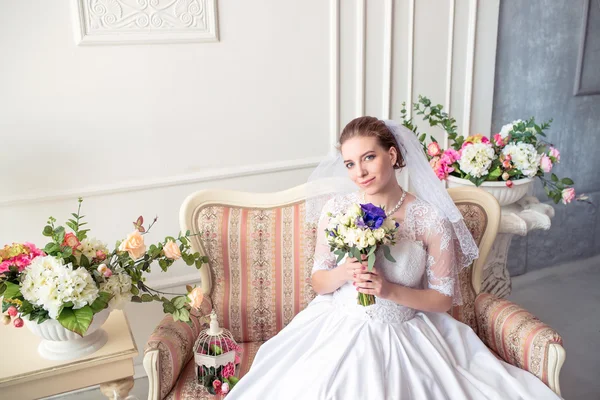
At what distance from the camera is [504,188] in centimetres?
275

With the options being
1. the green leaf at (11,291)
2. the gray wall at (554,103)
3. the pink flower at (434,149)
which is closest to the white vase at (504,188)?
the pink flower at (434,149)

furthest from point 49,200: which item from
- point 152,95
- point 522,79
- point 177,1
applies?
point 522,79

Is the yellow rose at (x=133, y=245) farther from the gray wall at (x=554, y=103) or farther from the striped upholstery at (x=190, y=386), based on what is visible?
the gray wall at (x=554, y=103)

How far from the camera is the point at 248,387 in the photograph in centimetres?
200

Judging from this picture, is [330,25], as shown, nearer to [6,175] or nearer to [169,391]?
[6,175]

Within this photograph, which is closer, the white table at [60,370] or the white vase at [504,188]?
the white table at [60,370]

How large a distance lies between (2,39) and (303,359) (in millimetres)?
1814

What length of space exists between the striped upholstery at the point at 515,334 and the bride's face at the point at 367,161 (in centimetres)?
80

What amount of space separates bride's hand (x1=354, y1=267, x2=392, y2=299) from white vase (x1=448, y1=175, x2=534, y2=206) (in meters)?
0.96

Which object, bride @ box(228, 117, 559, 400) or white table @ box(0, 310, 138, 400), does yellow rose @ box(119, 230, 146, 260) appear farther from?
bride @ box(228, 117, 559, 400)

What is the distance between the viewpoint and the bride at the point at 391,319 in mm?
1901

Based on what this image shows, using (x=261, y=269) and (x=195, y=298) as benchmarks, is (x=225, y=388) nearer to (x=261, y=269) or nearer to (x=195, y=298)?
(x=195, y=298)

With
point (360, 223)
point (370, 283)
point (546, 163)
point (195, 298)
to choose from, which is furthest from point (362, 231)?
point (546, 163)

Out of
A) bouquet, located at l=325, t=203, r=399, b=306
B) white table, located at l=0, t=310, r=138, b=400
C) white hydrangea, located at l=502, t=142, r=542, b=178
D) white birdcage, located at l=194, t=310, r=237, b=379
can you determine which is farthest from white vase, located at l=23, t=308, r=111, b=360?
white hydrangea, located at l=502, t=142, r=542, b=178
